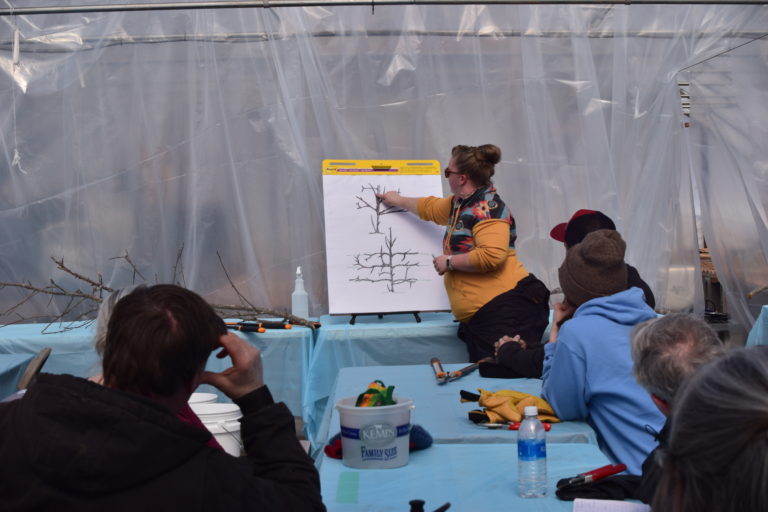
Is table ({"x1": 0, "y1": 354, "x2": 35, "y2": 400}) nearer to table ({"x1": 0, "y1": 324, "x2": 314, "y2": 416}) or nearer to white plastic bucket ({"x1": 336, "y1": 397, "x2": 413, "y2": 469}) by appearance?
table ({"x1": 0, "y1": 324, "x2": 314, "y2": 416})

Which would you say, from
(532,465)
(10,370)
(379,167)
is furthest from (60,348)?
(532,465)

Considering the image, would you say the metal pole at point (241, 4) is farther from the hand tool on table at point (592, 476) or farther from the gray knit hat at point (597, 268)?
the hand tool on table at point (592, 476)

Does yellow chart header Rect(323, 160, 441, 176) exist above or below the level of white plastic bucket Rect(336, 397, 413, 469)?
above

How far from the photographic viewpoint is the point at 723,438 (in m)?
0.91

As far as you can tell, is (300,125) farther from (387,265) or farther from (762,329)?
(762,329)

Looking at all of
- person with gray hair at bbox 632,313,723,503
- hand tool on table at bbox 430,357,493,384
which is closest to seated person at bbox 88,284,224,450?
person with gray hair at bbox 632,313,723,503

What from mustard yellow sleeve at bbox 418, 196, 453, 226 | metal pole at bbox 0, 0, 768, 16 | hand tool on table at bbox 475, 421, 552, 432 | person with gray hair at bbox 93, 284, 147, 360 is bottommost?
hand tool on table at bbox 475, 421, 552, 432

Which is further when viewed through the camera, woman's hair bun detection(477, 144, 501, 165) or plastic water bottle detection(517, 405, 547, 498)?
woman's hair bun detection(477, 144, 501, 165)

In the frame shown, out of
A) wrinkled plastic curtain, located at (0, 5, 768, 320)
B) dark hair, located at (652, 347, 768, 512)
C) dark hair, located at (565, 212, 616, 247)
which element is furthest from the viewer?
wrinkled plastic curtain, located at (0, 5, 768, 320)

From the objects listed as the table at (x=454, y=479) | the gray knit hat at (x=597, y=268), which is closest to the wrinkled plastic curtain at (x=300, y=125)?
the gray knit hat at (x=597, y=268)

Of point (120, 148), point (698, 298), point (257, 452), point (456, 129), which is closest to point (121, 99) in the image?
point (120, 148)

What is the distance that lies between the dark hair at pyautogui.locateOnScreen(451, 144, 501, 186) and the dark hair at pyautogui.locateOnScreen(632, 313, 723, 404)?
2453mm

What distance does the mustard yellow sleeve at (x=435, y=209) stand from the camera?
4500mm

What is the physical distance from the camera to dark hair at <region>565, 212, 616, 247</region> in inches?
139
